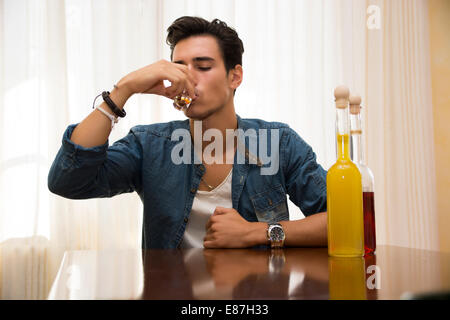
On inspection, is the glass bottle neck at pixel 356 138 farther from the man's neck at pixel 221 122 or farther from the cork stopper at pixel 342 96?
the man's neck at pixel 221 122

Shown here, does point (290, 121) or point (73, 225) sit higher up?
point (290, 121)

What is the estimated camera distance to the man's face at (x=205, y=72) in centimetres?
152

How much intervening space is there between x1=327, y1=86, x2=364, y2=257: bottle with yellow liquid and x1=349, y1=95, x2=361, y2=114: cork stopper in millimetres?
27

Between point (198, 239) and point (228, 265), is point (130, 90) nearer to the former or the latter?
point (198, 239)

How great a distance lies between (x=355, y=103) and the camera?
82cm

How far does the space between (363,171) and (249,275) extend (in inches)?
13.8

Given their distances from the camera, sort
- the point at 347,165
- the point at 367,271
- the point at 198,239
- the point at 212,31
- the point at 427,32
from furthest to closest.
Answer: the point at 427,32 → the point at 212,31 → the point at 198,239 → the point at 347,165 → the point at 367,271

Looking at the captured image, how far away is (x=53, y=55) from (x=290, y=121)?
133cm

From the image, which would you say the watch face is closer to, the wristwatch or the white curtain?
the wristwatch

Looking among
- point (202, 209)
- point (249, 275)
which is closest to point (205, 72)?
point (202, 209)

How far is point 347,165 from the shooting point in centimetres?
81

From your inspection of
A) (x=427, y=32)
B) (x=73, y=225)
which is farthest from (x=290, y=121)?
(x=73, y=225)

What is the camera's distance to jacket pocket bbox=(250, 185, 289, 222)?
1.38 meters

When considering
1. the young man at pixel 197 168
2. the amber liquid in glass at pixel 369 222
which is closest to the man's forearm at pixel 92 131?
the young man at pixel 197 168
